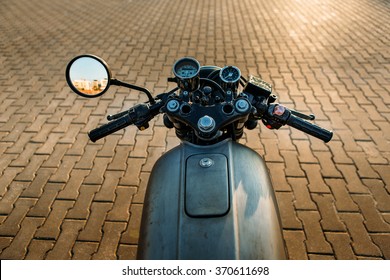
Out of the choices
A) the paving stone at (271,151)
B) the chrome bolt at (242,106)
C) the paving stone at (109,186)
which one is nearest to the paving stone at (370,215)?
the paving stone at (271,151)

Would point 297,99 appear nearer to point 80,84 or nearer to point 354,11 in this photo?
point 80,84

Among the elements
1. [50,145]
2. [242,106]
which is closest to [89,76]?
[242,106]

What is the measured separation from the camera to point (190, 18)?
8.45 m

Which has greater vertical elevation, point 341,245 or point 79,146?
point 341,245

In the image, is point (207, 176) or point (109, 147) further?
point (109, 147)

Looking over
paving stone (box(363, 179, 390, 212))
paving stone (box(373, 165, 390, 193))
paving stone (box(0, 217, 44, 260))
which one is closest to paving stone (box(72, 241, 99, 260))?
paving stone (box(0, 217, 44, 260))

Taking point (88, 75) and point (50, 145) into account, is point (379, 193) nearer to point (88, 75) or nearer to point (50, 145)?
point (88, 75)

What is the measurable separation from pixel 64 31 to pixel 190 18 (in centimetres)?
341

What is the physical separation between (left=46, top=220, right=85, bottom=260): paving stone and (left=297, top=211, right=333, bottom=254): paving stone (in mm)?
2195

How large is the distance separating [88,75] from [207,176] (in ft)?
3.29

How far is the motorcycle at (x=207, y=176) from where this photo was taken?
4.35 ft

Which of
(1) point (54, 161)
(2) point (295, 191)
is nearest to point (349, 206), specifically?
(2) point (295, 191)

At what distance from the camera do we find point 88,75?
1.85m

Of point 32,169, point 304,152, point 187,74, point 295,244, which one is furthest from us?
point 304,152
